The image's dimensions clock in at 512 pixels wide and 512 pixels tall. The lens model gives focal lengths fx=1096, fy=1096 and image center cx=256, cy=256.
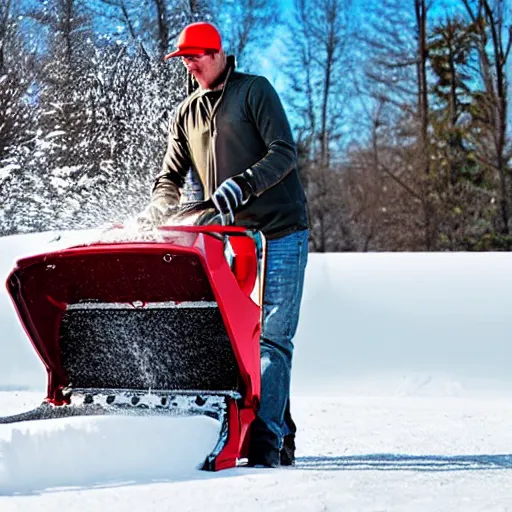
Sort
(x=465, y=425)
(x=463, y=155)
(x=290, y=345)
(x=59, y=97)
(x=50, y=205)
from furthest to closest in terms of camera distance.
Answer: (x=463, y=155), (x=59, y=97), (x=50, y=205), (x=465, y=425), (x=290, y=345)

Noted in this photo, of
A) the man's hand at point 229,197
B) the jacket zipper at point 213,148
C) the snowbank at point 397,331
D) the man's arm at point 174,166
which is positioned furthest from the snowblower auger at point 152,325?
the snowbank at point 397,331

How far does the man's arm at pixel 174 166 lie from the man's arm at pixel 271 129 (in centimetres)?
35

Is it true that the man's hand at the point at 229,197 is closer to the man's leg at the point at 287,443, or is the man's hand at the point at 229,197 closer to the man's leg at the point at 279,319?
the man's leg at the point at 279,319

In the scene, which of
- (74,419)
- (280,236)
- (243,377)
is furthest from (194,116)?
(74,419)

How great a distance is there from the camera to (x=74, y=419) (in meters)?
2.65

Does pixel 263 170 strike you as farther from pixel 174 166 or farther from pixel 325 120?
pixel 325 120

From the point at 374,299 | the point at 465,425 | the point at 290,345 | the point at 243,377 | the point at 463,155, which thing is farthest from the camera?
the point at 463,155

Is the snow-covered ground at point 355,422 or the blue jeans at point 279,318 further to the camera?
the blue jeans at point 279,318

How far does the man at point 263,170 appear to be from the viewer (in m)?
3.21

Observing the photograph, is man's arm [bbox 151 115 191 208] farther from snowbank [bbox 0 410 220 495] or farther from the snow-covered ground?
snowbank [bbox 0 410 220 495]

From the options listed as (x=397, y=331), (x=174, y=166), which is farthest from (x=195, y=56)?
(x=397, y=331)

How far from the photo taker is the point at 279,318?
3266mm

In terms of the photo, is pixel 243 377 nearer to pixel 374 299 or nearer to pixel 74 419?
pixel 74 419

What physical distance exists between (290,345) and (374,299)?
19.4 feet
